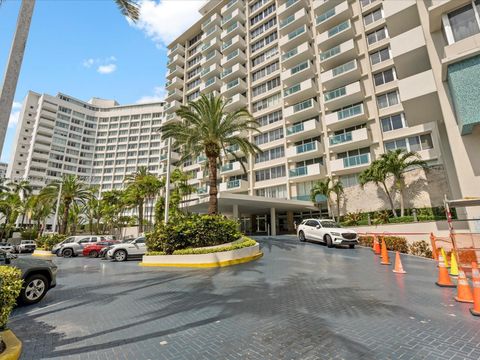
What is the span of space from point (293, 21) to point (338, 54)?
34.7ft

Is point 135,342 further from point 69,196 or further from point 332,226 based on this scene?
point 69,196

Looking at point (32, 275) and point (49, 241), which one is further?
point (49, 241)

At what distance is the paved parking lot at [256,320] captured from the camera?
3994 millimetres

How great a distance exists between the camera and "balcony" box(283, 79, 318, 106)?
34312 mm

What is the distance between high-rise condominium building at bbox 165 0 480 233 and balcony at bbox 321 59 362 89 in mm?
137

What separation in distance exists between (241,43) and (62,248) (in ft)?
Result: 141

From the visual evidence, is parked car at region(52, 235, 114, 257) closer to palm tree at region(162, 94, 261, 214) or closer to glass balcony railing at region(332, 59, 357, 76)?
palm tree at region(162, 94, 261, 214)

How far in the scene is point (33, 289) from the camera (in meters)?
7.23

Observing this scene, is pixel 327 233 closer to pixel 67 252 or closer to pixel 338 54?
pixel 67 252

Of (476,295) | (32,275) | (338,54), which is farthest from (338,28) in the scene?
(32,275)

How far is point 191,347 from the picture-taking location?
414 centimetres

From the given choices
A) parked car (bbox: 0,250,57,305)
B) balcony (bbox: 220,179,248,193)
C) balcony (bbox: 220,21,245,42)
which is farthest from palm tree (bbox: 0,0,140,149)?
balcony (bbox: 220,21,245,42)

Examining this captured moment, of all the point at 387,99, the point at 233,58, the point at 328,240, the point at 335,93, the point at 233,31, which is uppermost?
the point at 233,31

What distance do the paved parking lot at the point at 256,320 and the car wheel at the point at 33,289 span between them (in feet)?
1.28
